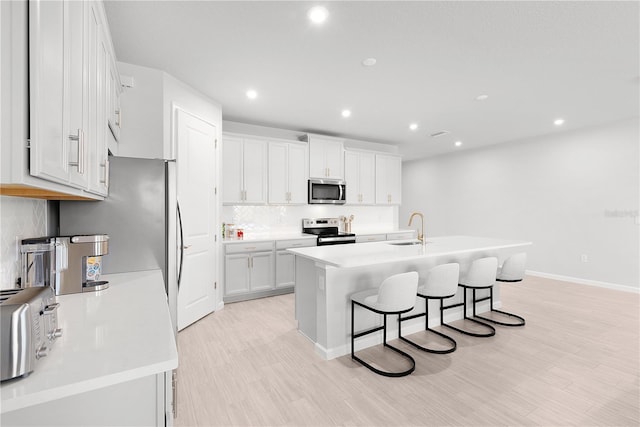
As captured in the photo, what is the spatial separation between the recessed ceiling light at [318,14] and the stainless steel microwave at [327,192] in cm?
314

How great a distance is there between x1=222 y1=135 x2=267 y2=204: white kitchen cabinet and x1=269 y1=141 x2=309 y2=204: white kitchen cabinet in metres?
0.14

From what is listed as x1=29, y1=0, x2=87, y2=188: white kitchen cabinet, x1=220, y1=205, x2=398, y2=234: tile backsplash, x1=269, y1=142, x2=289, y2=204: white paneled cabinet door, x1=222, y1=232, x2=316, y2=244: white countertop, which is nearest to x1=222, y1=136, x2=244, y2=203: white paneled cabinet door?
x1=220, y1=205, x2=398, y2=234: tile backsplash

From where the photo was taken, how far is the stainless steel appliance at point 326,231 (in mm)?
5027

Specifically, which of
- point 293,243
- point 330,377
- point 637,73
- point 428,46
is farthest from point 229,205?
point 637,73

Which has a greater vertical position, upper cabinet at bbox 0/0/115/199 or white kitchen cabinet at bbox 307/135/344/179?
white kitchen cabinet at bbox 307/135/344/179

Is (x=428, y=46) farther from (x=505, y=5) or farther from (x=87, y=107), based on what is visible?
(x=87, y=107)

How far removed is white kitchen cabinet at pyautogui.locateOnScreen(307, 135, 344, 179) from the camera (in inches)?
211

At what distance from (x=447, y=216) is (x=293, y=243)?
465 cm

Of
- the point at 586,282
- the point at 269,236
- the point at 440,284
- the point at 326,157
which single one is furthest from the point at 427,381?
Result: the point at 586,282

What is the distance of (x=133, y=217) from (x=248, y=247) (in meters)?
2.28

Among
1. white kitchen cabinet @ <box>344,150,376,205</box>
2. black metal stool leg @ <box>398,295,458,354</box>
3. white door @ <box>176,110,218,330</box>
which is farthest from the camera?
white kitchen cabinet @ <box>344,150,376,205</box>

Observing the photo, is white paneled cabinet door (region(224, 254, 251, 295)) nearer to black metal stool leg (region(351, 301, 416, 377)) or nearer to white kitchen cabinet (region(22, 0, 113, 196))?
black metal stool leg (region(351, 301, 416, 377))

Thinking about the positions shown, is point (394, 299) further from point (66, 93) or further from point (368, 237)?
point (368, 237)

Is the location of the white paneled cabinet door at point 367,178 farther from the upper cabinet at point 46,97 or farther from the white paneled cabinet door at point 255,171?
the upper cabinet at point 46,97
